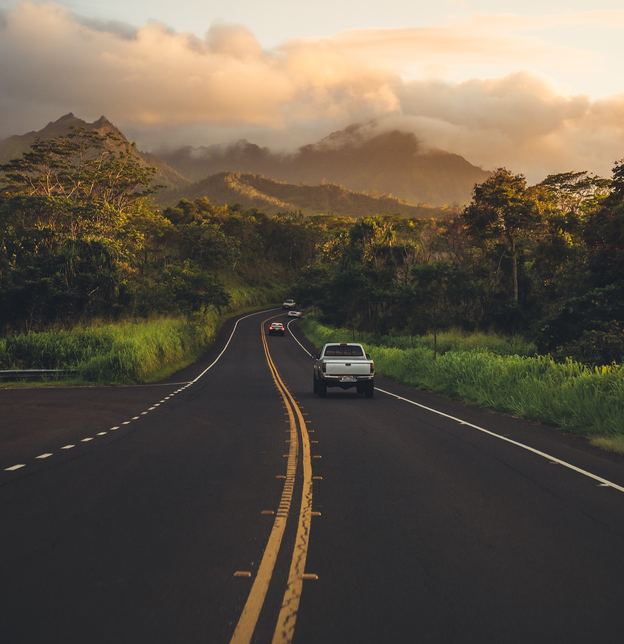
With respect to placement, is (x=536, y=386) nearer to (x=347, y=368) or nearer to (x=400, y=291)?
(x=347, y=368)

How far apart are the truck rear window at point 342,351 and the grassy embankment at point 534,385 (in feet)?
11.7

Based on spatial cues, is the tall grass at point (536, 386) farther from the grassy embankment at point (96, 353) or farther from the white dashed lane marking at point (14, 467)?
the grassy embankment at point (96, 353)

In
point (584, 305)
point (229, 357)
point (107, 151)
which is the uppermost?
point (107, 151)

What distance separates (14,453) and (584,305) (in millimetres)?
25879

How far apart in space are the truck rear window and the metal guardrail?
14.0 metres

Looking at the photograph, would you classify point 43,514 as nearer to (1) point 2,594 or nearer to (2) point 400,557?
(1) point 2,594

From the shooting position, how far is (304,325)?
9375 centimetres

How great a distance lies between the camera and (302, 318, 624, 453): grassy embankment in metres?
15.6

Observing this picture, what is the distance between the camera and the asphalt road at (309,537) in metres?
4.63

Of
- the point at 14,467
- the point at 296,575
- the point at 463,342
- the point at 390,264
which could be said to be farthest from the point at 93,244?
the point at 296,575

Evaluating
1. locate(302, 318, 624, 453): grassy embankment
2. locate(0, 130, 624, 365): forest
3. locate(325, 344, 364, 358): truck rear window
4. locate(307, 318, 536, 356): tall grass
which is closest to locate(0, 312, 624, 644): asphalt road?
locate(302, 318, 624, 453): grassy embankment

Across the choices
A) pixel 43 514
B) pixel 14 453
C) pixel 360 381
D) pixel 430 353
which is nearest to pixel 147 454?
pixel 14 453

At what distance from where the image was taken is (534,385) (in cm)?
1994

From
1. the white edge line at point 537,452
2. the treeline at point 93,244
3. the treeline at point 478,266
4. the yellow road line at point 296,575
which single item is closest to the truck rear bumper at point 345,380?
the white edge line at point 537,452
